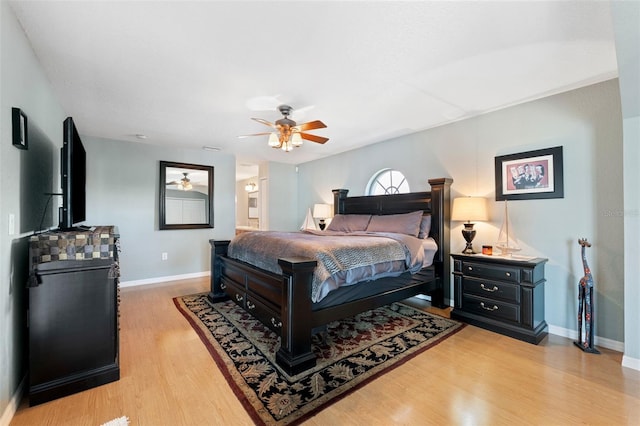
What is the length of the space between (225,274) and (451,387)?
274cm

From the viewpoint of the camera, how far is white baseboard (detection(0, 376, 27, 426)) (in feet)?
5.16

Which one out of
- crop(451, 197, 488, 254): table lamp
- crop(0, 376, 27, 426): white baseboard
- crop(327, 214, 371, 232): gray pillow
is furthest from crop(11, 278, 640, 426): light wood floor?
crop(327, 214, 371, 232): gray pillow

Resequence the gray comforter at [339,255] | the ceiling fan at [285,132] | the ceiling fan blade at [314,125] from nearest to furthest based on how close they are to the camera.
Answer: the gray comforter at [339,255]
the ceiling fan blade at [314,125]
the ceiling fan at [285,132]

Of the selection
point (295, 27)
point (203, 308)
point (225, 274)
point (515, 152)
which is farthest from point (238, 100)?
point (515, 152)

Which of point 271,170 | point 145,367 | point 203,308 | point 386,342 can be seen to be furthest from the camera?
point 271,170

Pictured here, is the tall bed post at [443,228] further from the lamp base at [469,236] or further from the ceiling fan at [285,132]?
the ceiling fan at [285,132]

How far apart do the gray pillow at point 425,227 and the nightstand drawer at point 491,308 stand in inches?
34.2

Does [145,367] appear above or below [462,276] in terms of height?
below

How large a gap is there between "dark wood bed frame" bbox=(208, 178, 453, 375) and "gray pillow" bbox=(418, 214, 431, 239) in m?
0.07

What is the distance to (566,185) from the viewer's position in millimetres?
2793

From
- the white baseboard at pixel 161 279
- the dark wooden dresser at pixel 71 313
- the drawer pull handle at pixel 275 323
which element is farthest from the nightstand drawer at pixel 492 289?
the white baseboard at pixel 161 279

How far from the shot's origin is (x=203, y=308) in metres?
3.49

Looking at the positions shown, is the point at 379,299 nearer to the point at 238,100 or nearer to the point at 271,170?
the point at 238,100

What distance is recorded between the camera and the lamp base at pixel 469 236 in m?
3.32
